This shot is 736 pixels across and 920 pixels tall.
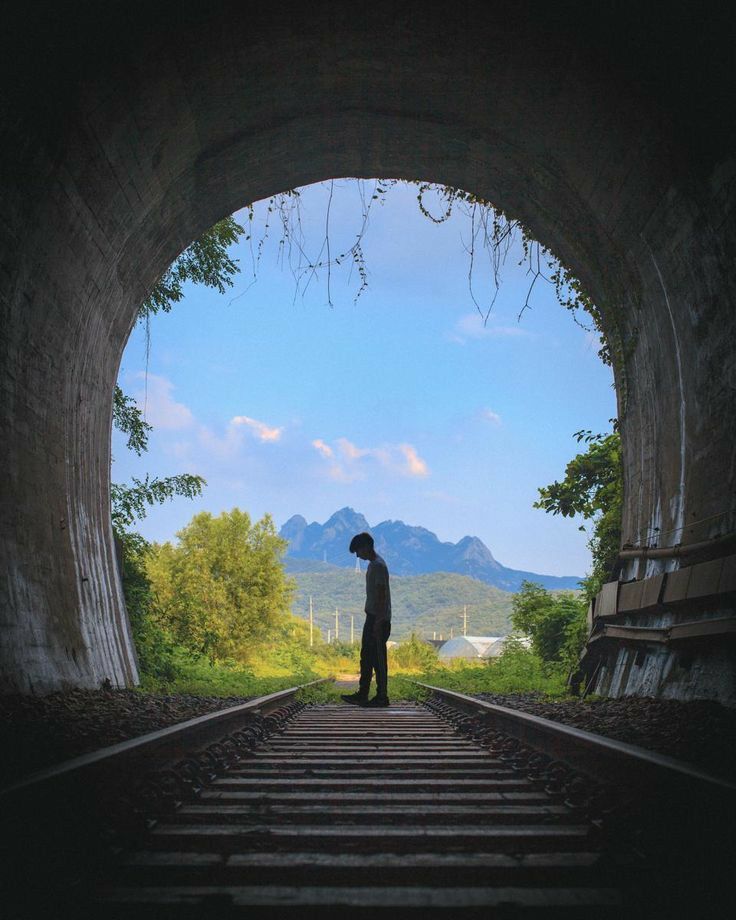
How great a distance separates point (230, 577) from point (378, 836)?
31435mm

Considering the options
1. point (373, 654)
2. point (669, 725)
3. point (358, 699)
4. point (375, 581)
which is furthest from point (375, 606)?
point (669, 725)

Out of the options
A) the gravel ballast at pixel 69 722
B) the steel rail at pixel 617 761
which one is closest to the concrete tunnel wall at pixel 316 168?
the gravel ballast at pixel 69 722

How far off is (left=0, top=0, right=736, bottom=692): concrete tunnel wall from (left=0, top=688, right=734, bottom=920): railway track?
109 inches

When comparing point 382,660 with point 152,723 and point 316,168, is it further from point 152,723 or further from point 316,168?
point 316,168

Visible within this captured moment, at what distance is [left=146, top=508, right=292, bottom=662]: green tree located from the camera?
30953 millimetres

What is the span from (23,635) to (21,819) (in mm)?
3663

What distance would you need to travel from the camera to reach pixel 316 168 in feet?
26.6

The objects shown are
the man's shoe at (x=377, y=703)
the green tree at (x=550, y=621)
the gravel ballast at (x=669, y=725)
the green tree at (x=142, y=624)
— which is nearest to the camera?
the gravel ballast at (x=669, y=725)

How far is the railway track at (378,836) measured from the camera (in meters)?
1.75

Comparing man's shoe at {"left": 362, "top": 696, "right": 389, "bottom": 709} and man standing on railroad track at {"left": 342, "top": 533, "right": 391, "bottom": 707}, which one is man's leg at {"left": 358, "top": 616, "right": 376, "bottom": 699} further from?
man's shoe at {"left": 362, "top": 696, "right": 389, "bottom": 709}

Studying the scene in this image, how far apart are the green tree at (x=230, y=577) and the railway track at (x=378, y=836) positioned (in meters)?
26.5

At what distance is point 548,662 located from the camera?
537 inches

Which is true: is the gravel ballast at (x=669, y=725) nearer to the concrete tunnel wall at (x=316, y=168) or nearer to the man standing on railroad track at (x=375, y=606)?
the concrete tunnel wall at (x=316, y=168)

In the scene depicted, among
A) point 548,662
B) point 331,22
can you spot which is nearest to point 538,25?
point 331,22
